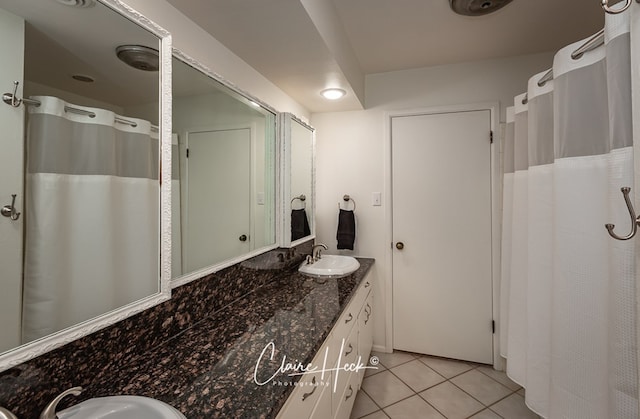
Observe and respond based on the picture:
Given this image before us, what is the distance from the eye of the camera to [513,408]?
184 cm

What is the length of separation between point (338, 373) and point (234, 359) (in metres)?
0.62

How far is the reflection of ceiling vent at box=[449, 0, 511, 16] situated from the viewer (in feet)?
5.04

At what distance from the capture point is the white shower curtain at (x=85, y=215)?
67 centimetres

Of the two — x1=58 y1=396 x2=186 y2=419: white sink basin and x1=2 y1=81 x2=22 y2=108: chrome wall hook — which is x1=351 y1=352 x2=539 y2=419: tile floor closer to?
x1=58 y1=396 x2=186 y2=419: white sink basin

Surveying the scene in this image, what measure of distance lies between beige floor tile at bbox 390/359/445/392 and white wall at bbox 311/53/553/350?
0.25 metres

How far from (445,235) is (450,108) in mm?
1002

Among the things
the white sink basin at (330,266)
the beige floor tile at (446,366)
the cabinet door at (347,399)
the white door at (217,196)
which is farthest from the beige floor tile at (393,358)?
the white door at (217,196)

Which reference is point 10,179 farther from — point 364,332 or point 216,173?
point 364,332

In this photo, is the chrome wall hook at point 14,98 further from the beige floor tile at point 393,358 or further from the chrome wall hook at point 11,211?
the beige floor tile at point 393,358

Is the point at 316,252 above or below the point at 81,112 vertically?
below

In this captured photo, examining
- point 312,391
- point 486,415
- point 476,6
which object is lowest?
point 486,415

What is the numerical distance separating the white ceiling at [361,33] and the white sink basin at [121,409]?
128 centimetres

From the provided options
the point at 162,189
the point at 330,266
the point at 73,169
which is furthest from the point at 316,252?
the point at 73,169

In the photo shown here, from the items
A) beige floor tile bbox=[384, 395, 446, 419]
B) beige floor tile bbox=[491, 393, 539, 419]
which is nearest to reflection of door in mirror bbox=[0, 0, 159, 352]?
beige floor tile bbox=[384, 395, 446, 419]
